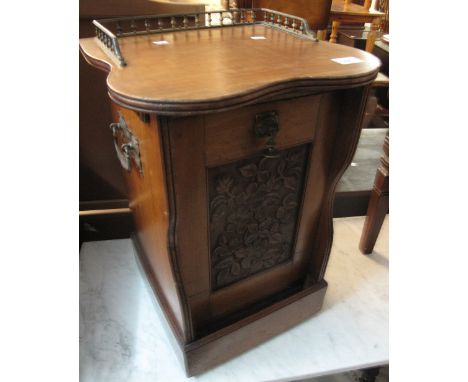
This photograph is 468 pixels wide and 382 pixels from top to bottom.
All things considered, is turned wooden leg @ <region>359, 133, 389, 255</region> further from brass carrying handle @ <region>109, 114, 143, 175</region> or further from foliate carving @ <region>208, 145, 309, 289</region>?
brass carrying handle @ <region>109, 114, 143, 175</region>

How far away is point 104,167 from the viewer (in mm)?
1293

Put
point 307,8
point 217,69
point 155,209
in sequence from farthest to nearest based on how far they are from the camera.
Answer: point 307,8 < point 155,209 < point 217,69

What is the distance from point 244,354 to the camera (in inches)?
39.2

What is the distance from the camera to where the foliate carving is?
77 cm

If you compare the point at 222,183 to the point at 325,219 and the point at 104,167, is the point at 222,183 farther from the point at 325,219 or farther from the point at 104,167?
the point at 104,167

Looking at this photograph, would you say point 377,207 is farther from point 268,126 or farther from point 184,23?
point 184,23

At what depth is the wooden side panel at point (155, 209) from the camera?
662mm

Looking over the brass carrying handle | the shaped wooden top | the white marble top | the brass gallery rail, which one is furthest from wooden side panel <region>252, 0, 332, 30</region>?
the white marble top

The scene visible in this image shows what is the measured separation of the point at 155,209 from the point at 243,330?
0.40 meters

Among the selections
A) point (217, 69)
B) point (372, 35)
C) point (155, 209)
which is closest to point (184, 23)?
point (217, 69)

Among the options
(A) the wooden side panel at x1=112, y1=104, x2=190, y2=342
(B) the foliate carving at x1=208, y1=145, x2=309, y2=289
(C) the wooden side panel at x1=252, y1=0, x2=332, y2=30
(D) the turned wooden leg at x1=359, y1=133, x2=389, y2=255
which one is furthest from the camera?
(C) the wooden side panel at x1=252, y1=0, x2=332, y2=30

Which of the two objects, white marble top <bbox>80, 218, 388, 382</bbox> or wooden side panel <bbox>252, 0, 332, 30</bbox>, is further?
wooden side panel <bbox>252, 0, 332, 30</bbox>

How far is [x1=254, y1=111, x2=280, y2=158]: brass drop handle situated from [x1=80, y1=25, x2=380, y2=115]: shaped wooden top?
6 centimetres

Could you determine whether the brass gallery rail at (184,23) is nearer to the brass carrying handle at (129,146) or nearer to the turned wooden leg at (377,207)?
the brass carrying handle at (129,146)
